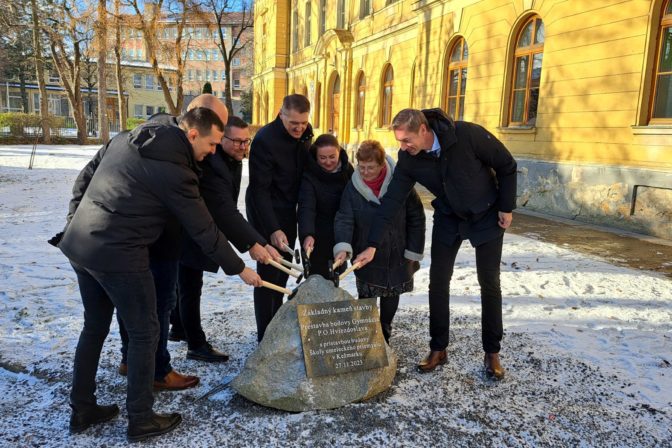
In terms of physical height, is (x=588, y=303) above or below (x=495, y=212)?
below

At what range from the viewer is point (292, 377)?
9.75 feet

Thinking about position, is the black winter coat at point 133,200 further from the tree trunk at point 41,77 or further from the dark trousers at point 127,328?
the tree trunk at point 41,77

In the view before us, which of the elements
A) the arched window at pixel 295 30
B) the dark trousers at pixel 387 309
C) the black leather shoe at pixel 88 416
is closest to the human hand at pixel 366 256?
the dark trousers at pixel 387 309

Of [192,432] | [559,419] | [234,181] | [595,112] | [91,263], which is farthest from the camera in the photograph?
[595,112]

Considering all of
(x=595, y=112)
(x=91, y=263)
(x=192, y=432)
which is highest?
(x=595, y=112)

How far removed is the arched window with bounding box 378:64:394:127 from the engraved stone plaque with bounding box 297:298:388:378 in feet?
49.9

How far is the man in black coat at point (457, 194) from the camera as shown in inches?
127

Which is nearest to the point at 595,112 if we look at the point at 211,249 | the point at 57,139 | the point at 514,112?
the point at 514,112

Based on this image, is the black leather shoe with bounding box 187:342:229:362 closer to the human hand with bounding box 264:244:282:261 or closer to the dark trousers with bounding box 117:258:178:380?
the dark trousers with bounding box 117:258:178:380

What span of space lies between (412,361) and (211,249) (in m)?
1.80

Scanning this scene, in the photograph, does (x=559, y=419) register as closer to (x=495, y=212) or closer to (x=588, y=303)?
(x=495, y=212)

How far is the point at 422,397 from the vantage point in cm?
322

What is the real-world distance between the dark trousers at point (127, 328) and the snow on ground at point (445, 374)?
0.72 feet

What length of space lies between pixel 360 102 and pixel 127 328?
1861cm
